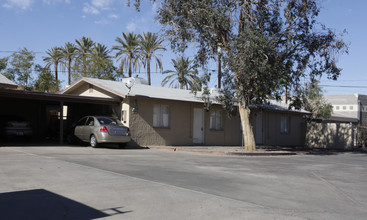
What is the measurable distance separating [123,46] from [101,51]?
16.2 feet

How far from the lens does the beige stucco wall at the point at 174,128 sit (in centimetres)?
1945

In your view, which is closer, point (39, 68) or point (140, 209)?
point (140, 209)

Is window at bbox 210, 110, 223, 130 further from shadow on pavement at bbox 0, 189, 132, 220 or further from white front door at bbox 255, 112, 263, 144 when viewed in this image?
shadow on pavement at bbox 0, 189, 132, 220

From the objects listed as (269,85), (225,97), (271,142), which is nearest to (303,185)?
(269,85)

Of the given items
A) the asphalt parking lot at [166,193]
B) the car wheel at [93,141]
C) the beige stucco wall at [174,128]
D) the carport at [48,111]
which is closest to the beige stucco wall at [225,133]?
the beige stucco wall at [174,128]

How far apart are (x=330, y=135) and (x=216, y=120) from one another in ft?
30.1

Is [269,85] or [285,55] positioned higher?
[285,55]

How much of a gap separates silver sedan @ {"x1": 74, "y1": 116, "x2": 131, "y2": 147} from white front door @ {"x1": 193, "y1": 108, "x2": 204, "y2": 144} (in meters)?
5.73

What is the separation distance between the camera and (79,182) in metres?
7.60

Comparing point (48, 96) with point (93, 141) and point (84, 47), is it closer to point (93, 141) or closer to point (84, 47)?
point (93, 141)

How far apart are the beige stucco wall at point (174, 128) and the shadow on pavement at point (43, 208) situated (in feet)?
42.3

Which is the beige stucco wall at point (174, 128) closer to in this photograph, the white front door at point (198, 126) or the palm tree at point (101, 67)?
the white front door at point (198, 126)

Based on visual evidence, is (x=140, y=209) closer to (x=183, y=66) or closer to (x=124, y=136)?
(x=124, y=136)

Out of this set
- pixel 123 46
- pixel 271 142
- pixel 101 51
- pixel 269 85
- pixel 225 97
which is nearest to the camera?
pixel 269 85
